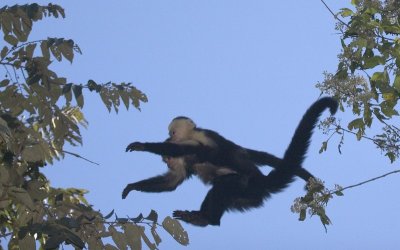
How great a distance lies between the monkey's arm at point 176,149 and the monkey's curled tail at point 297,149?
2.18ft

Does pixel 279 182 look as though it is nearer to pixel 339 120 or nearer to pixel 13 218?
pixel 339 120

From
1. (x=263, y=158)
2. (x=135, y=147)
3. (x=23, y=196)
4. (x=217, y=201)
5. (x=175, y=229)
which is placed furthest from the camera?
(x=263, y=158)

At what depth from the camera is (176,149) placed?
624 cm

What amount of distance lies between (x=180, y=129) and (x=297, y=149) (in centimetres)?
144

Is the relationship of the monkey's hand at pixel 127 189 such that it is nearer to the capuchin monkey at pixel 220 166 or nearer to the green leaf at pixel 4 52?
the capuchin monkey at pixel 220 166

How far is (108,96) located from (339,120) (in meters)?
1.44

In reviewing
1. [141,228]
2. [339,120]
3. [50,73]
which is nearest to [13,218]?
[50,73]

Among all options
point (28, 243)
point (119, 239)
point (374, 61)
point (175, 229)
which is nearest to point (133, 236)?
point (119, 239)

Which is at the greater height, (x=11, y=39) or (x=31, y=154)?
(x=11, y=39)

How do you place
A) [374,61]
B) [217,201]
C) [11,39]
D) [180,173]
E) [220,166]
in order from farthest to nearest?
1. [180,173]
2. [220,166]
3. [217,201]
4. [11,39]
5. [374,61]

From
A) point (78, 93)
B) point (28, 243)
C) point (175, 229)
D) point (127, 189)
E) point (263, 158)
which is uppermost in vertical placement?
point (263, 158)

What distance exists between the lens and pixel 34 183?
9.07 feet

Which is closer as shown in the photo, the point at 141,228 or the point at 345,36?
the point at 141,228

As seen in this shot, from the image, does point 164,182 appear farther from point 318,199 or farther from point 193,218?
point 318,199
